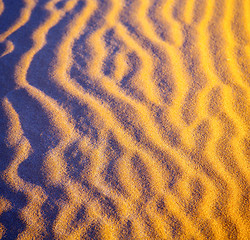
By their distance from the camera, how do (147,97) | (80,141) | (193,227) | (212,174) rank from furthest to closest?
(147,97) → (80,141) → (212,174) → (193,227)

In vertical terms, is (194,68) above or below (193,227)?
above

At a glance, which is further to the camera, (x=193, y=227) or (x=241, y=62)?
(x=241, y=62)

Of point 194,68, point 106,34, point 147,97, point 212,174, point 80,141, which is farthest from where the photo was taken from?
point 106,34

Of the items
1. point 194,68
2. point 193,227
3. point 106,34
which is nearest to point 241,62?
point 194,68

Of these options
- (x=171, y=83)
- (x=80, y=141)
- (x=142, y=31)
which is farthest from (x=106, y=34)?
(x=80, y=141)

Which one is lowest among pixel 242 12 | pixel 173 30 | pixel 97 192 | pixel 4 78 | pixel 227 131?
pixel 97 192

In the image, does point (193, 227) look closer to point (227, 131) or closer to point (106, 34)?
point (227, 131)

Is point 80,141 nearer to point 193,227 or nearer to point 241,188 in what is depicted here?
point 193,227
